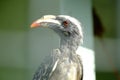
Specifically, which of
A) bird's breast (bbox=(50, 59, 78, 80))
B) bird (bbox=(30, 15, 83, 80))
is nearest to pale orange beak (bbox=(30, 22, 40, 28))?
bird (bbox=(30, 15, 83, 80))

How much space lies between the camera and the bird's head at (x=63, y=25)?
100 cm

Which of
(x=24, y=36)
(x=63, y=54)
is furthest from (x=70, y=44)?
(x=24, y=36)

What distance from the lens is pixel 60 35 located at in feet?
3.35

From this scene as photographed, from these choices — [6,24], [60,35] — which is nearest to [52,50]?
[60,35]

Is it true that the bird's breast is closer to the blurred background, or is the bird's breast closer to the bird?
the bird

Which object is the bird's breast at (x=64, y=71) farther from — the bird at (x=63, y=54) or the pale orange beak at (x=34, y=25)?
the pale orange beak at (x=34, y=25)

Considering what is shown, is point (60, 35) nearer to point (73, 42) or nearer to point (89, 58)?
point (73, 42)

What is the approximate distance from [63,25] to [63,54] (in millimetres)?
68

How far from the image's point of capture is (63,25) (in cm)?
100

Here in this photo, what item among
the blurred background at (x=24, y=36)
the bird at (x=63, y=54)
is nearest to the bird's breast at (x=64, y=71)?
the bird at (x=63, y=54)

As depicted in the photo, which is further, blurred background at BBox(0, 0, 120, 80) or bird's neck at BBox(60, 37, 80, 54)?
blurred background at BBox(0, 0, 120, 80)

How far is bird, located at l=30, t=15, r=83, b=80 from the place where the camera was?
99cm

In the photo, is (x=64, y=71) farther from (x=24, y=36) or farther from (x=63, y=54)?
(x=24, y=36)

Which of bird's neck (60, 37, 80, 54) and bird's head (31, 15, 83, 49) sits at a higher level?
bird's head (31, 15, 83, 49)
